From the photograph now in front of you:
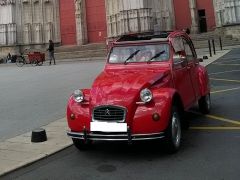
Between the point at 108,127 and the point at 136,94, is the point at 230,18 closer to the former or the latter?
the point at 136,94

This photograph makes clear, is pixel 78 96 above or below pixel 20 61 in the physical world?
below

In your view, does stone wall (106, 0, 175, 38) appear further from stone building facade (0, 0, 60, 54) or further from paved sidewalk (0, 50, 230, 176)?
paved sidewalk (0, 50, 230, 176)

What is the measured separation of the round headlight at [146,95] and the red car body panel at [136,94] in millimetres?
55

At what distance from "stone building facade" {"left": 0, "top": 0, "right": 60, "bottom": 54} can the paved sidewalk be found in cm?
3498

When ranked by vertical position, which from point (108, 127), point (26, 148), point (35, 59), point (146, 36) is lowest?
point (26, 148)

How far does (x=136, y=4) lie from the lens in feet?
118

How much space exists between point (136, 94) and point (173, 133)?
84 centimetres

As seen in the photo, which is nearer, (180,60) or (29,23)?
(180,60)

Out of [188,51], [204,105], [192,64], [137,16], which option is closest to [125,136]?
[192,64]

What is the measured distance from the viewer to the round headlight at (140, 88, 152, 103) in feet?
21.1

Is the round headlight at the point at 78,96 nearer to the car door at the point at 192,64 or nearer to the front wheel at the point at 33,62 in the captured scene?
the car door at the point at 192,64

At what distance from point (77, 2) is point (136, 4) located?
7.69 metres

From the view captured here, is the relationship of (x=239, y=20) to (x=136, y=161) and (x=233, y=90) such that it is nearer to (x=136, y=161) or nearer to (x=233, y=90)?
(x=233, y=90)

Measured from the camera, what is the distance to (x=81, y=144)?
7055 mm
